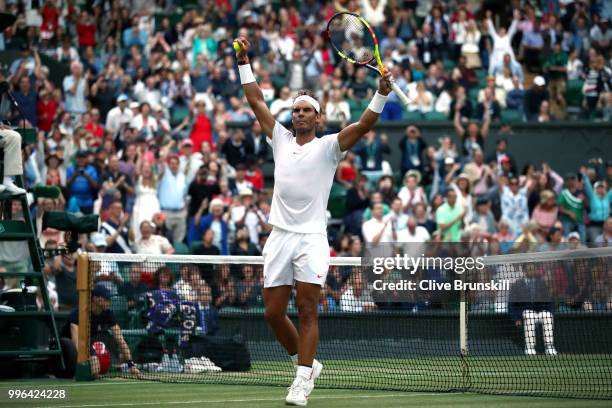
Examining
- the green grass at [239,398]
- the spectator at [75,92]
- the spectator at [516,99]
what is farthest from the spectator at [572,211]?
the green grass at [239,398]

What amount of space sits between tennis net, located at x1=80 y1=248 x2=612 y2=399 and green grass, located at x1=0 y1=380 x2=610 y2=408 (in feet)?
1.83

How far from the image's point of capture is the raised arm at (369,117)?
9.73 m

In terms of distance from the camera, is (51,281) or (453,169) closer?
(51,281)

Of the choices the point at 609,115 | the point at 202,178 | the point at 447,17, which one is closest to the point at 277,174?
the point at 202,178

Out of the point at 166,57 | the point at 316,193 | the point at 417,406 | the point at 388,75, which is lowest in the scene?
the point at 417,406

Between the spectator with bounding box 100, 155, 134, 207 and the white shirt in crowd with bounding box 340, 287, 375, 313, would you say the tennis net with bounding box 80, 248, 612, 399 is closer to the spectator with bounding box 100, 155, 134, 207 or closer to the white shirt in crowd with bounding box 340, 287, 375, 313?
the white shirt in crowd with bounding box 340, 287, 375, 313

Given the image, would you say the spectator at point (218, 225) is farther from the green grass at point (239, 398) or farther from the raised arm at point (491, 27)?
the raised arm at point (491, 27)

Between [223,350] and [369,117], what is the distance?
5.19 m

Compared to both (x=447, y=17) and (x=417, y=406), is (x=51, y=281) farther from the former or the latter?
(x=447, y=17)

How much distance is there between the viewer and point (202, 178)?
821 inches

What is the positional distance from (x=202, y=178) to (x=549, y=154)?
8281mm

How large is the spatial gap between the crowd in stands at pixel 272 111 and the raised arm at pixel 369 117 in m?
4.50

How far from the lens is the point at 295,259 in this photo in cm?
998

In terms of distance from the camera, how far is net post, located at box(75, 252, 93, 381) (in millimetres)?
12969
